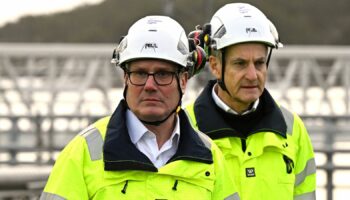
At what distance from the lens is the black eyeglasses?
4.84m

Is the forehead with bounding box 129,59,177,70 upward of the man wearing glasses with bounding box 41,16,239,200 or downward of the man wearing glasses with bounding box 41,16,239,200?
upward

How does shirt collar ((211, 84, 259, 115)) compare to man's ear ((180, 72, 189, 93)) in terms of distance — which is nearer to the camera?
man's ear ((180, 72, 189, 93))

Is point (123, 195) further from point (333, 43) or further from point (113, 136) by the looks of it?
point (333, 43)

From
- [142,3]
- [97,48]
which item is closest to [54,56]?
[97,48]

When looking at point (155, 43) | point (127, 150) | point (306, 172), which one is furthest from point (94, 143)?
point (306, 172)

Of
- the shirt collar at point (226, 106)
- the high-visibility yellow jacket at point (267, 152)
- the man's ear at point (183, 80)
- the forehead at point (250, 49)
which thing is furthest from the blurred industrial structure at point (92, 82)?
the man's ear at point (183, 80)

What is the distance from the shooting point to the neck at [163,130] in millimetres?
4945

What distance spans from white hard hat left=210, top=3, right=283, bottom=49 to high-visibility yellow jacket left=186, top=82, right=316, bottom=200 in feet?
0.97

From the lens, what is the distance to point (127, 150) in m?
4.86

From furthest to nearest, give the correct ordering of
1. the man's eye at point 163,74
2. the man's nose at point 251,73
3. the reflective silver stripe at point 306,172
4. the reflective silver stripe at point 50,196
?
1. the reflective silver stripe at point 306,172
2. the man's nose at point 251,73
3. the man's eye at point 163,74
4. the reflective silver stripe at point 50,196

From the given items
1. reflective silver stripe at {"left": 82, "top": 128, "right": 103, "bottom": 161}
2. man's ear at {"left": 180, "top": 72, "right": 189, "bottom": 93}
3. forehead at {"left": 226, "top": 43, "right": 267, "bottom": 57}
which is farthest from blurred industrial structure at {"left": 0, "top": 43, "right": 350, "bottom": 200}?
reflective silver stripe at {"left": 82, "top": 128, "right": 103, "bottom": 161}

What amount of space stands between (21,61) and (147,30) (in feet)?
77.7

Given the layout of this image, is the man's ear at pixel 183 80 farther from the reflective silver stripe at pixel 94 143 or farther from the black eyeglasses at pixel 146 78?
Answer: the reflective silver stripe at pixel 94 143

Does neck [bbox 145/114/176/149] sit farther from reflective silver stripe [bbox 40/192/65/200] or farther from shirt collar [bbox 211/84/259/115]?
shirt collar [bbox 211/84/259/115]
